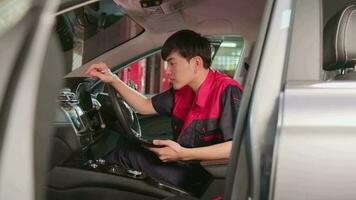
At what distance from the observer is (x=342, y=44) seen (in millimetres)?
1438

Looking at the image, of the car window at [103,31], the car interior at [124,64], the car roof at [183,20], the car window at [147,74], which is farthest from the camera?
the car window at [147,74]

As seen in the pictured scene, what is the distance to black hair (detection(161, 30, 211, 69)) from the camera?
2.47 metres

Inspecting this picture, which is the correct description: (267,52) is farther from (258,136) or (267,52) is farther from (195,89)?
(195,89)

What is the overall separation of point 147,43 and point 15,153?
2203mm

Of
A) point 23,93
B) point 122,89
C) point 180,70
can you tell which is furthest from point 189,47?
point 23,93

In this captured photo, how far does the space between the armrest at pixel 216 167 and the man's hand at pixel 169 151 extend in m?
0.12

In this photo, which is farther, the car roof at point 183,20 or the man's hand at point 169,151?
the car roof at point 183,20

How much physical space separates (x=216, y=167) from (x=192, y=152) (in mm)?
142

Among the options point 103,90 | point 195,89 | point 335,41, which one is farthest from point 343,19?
point 103,90

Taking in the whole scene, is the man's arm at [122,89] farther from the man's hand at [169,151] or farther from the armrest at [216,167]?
the armrest at [216,167]

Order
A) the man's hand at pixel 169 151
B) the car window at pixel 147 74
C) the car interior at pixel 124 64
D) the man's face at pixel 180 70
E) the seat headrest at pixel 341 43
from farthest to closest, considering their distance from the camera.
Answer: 1. the car window at pixel 147 74
2. the man's face at pixel 180 70
3. the man's hand at pixel 169 151
4. the car interior at pixel 124 64
5. the seat headrest at pixel 341 43

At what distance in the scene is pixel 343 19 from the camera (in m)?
1.45

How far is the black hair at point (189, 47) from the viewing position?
97.2 inches

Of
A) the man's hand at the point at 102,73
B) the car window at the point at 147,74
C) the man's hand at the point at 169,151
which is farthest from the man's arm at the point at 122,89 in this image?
the man's hand at the point at 169,151
